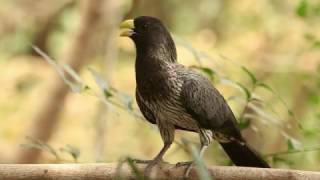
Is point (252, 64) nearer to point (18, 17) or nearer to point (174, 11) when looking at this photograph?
point (174, 11)

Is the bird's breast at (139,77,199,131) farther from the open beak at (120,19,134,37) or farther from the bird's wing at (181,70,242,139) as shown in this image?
the open beak at (120,19,134,37)

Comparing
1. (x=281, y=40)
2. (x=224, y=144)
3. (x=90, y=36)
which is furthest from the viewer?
(x=281, y=40)

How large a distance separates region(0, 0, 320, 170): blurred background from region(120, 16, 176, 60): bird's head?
6.62 ft

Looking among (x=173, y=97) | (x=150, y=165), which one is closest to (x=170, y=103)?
(x=173, y=97)

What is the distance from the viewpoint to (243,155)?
315cm

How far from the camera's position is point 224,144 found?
327cm

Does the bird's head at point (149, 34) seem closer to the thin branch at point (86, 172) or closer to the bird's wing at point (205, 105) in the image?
the bird's wing at point (205, 105)

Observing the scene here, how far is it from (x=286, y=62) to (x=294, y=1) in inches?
29.9

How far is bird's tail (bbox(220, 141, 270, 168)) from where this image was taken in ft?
10.2

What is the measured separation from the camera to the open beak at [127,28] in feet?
10.2

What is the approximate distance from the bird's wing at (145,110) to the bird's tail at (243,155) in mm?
329

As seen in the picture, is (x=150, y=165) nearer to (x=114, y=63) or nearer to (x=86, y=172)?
(x=86, y=172)

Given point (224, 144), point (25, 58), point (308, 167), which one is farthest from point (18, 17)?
point (224, 144)

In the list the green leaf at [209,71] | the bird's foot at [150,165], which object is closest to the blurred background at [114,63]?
the green leaf at [209,71]
